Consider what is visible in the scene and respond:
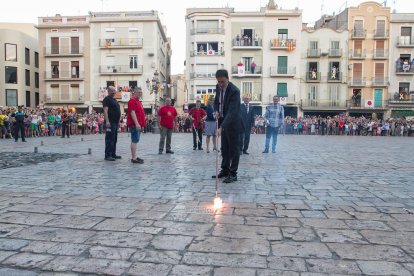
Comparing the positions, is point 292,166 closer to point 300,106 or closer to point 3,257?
point 3,257

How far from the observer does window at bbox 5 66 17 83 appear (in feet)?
142

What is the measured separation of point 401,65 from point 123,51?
32.7 meters

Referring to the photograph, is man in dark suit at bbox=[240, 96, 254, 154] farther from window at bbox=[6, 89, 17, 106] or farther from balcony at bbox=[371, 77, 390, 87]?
window at bbox=[6, 89, 17, 106]

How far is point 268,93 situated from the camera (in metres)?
44.4

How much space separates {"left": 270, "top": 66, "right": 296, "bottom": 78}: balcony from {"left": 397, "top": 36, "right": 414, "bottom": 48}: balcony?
1263 cm

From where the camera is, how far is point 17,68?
144ft

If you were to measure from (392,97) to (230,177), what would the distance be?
4403 centimetres

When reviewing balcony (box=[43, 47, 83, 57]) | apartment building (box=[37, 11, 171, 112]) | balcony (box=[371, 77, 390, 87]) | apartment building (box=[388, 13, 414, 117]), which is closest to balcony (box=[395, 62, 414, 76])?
apartment building (box=[388, 13, 414, 117])

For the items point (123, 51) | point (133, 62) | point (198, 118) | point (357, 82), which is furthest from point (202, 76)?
point (198, 118)

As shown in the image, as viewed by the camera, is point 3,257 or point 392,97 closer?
point 3,257

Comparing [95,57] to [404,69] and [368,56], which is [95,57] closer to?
[368,56]

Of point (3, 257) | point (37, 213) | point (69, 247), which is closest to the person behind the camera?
point (3, 257)

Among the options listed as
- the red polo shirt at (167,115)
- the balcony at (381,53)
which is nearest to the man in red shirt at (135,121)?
the red polo shirt at (167,115)

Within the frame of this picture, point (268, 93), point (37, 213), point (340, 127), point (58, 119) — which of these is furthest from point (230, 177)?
point (268, 93)
